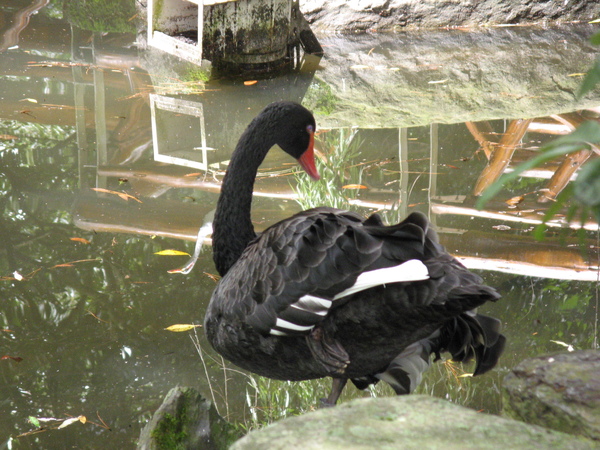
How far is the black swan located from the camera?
6.08ft

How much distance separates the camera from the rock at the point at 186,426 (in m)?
2.12

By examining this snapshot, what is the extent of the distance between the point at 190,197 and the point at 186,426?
6.83 feet

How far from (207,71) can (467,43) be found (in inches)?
128

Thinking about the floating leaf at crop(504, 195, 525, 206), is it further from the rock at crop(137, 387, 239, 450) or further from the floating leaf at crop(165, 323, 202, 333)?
the rock at crop(137, 387, 239, 450)

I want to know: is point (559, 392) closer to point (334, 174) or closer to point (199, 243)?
point (199, 243)

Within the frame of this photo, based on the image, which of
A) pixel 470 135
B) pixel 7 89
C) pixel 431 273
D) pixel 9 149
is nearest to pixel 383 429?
pixel 431 273

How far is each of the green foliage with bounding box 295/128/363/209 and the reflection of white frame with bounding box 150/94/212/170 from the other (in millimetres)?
743

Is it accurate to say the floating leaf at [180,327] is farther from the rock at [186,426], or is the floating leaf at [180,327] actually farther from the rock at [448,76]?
the rock at [448,76]

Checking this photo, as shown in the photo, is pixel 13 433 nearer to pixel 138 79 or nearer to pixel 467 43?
pixel 138 79

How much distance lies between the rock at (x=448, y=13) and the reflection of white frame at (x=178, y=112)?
3405 millimetres

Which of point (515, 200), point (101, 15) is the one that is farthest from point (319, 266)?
point (101, 15)

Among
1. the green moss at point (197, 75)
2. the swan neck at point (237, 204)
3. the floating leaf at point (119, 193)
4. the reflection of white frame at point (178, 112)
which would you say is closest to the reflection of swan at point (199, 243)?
the floating leaf at point (119, 193)

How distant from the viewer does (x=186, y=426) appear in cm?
221

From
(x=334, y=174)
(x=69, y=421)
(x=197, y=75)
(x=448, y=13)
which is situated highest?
(x=448, y=13)
